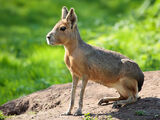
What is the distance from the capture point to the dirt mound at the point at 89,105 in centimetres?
478

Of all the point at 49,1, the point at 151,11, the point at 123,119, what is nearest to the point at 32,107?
the point at 123,119

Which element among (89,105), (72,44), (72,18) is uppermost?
(72,18)

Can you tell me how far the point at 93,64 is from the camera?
504 cm

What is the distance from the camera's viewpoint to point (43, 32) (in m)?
12.6

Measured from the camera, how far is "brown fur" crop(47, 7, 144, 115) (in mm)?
4949

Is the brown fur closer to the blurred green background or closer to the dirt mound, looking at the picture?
the dirt mound

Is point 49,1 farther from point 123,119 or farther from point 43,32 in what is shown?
point 123,119

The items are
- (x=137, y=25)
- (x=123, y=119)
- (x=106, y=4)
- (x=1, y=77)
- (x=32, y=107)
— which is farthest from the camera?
(x=106, y=4)

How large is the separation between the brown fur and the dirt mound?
0.20 m

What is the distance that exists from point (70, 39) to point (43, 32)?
25.4 ft

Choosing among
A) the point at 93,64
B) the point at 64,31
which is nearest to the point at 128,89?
the point at 93,64

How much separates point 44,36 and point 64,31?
7144mm

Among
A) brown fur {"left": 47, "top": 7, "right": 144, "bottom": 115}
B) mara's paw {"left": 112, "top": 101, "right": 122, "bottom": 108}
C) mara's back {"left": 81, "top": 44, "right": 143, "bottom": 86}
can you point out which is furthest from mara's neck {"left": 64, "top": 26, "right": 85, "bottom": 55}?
mara's paw {"left": 112, "top": 101, "right": 122, "bottom": 108}

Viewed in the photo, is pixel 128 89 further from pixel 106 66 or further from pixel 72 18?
pixel 72 18
